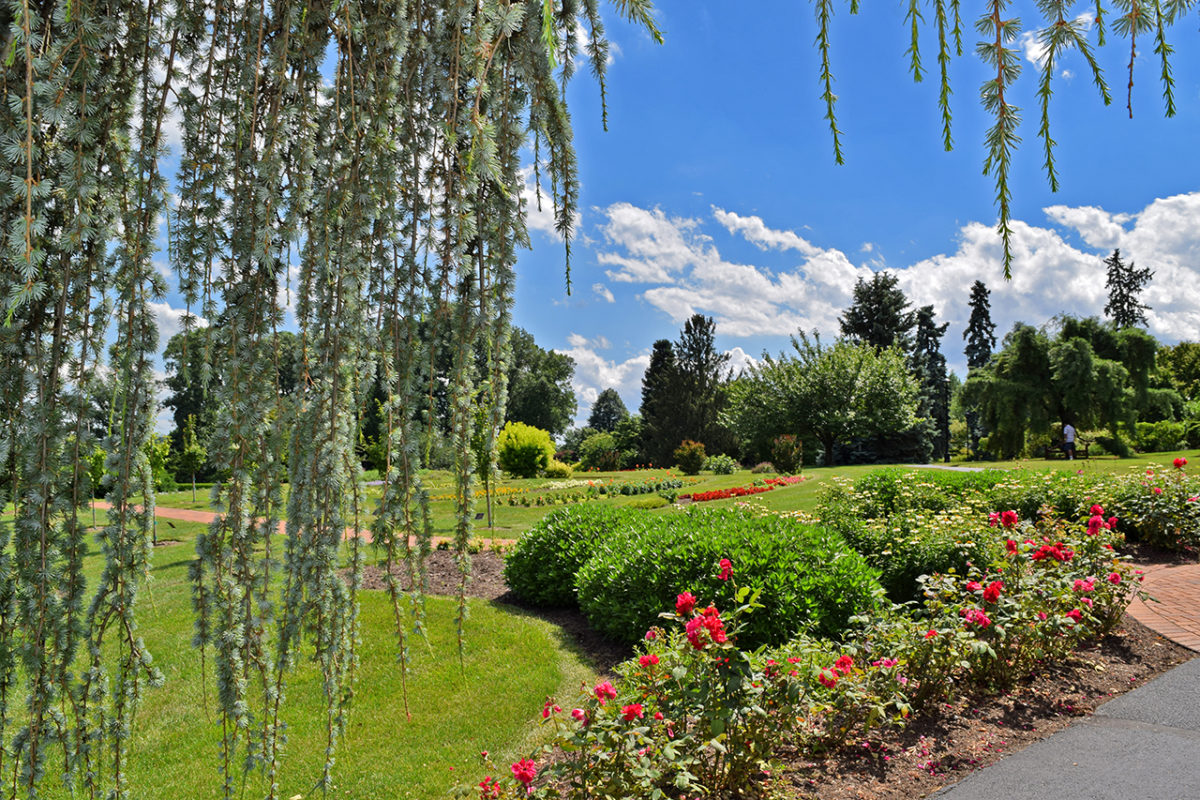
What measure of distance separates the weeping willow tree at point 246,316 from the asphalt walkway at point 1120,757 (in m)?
2.93

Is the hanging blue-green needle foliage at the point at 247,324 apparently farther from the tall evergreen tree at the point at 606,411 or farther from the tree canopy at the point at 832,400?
the tall evergreen tree at the point at 606,411

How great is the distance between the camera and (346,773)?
3.40 m

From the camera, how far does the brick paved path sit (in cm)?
476

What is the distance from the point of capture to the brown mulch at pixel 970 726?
9.56ft

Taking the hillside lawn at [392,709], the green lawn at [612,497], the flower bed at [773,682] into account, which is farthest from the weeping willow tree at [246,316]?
the green lawn at [612,497]

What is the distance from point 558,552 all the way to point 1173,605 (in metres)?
5.33

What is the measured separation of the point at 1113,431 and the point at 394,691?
2177 cm

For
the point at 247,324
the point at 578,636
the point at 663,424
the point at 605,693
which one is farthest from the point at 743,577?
the point at 663,424

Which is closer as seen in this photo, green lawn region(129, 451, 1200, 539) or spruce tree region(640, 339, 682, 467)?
green lawn region(129, 451, 1200, 539)

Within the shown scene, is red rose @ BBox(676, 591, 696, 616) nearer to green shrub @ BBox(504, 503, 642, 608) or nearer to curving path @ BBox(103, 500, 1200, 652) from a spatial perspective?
curving path @ BBox(103, 500, 1200, 652)

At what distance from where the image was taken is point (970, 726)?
3465mm

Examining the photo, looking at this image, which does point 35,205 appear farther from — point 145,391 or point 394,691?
point 394,691

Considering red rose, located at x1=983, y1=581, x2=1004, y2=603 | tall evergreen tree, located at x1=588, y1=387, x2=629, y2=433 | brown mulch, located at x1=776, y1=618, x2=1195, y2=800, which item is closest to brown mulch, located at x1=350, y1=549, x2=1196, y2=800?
brown mulch, located at x1=776, y1=618, x2=1195, y2=800

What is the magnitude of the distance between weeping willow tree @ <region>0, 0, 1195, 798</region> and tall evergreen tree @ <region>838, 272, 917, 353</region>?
3230 cm
